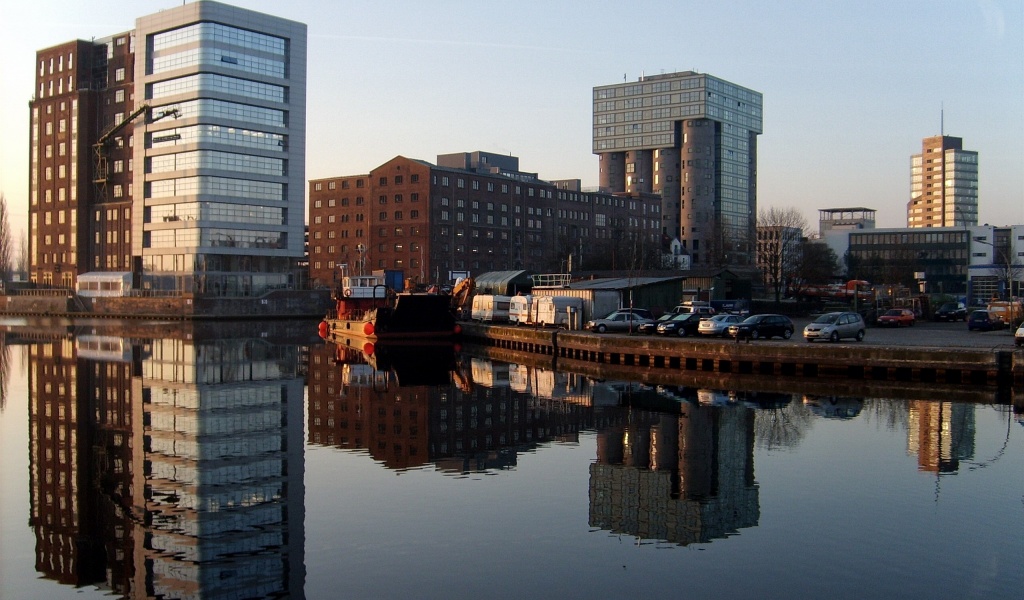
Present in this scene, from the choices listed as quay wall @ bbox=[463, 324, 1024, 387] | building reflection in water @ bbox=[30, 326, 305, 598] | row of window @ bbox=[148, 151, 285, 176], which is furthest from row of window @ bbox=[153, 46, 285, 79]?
quay wall @ bbox=[463, 324, 1024, 387]

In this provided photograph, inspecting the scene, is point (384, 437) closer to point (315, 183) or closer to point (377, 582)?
point (377, 582)

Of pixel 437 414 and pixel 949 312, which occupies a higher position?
pixel 949 312

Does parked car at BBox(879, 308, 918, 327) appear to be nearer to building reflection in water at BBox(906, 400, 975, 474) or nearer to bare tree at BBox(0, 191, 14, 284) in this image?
building reflection in water at BBox(906, 400, 975, 474)

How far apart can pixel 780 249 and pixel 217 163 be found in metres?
62.9

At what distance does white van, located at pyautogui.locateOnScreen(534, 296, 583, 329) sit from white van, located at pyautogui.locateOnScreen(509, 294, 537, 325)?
2438 millimetres

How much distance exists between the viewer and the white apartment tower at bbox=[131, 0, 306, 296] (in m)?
102

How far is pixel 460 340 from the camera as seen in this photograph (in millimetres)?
73938

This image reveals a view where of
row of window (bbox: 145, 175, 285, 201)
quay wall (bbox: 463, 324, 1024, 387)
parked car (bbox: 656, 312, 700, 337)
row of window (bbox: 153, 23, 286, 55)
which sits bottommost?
quay wall (bbox: 463, 324, 1024, 387)

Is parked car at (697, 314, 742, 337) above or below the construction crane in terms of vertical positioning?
below

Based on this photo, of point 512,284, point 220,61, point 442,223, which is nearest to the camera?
point 512,284

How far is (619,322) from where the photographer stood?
193 ft

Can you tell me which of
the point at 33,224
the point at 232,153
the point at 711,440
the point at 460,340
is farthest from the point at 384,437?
the point at 33,224

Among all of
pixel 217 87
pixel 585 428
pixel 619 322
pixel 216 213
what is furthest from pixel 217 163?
pixel 585 428

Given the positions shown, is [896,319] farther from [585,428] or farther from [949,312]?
[585,428]
